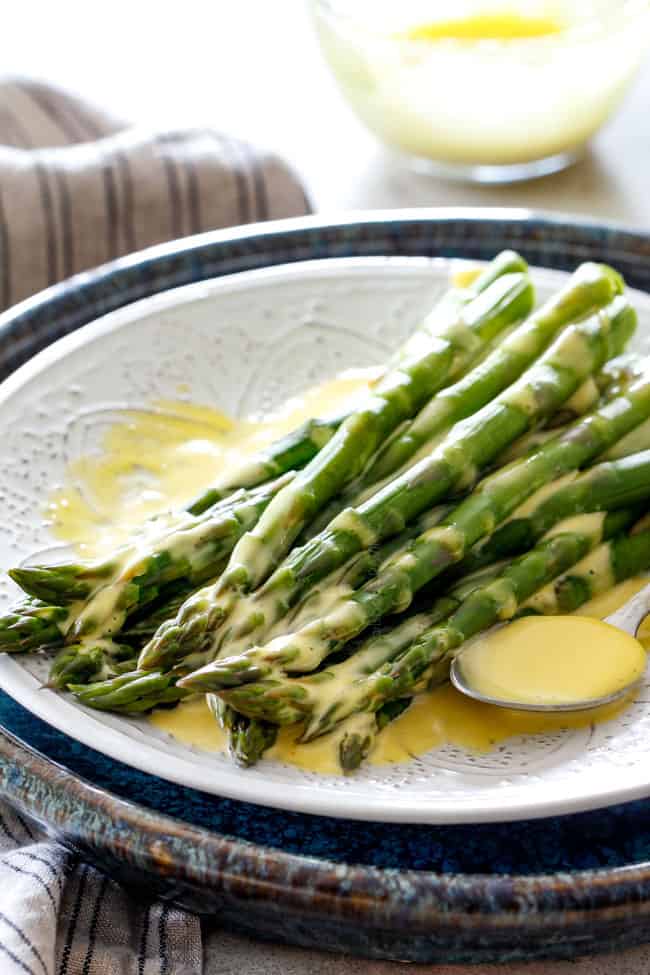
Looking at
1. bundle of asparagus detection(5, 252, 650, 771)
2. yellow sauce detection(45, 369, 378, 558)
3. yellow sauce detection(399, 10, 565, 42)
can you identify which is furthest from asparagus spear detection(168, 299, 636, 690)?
yellow sauce detection(399, 10, 565, 42)

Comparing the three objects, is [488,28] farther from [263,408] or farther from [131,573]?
[131,573]

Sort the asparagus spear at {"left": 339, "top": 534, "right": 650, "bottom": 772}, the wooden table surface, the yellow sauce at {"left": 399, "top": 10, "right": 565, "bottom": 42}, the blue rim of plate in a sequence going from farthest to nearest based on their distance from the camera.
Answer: the wooden table surface
the yellow sauce at {"left": 399, "top": 10, "right": 565, "bottom": 42}
the asparagus spear at {"left": 339, "top": 534, "right": 650, "bottom": 772}
the blue rim of plate

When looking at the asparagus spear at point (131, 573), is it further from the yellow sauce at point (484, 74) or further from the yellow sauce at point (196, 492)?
the yellow sauce at point (484, 74)

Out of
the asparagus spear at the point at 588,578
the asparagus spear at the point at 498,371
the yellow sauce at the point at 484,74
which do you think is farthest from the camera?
the yellow sauce at the point at 484,74

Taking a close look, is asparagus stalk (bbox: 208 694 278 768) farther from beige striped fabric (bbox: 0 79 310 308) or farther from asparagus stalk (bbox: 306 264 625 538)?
beige striped fabric (bbox: 0 79 310 308)

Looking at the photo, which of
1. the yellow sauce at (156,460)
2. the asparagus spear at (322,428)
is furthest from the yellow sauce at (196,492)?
the asparagus spear at (322,428)

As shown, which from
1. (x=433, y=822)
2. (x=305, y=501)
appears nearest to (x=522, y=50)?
(x=305, y=501)

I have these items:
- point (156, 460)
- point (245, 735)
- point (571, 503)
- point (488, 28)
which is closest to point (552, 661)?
point (571, 503)
